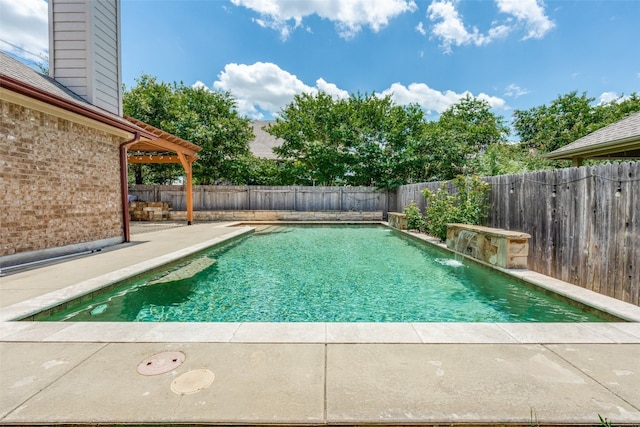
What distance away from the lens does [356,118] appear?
52.8 feet

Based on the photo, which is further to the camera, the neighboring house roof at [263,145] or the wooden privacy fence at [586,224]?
the neighboring house roof at [263,145]

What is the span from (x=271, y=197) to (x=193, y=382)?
553 inches

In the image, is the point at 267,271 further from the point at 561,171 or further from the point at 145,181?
the point at 145,181

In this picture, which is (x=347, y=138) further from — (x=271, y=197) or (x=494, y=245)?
(x=494, y=245)

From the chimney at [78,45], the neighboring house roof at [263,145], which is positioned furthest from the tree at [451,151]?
the chimney at [78,45]

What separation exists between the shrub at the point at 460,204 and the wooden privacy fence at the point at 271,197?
675 cm

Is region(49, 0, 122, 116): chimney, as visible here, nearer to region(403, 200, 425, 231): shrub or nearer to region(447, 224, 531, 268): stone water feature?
region(447, 224, 531, 268): stone water feature

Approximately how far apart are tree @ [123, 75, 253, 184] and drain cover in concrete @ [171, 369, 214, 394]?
14.4 meters

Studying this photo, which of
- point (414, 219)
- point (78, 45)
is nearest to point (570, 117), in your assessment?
point (414, 219)

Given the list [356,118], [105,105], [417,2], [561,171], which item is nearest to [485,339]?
[561,171]

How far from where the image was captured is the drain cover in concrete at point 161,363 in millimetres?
1989

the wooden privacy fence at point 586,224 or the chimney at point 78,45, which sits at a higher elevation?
the chimney at point 78,45

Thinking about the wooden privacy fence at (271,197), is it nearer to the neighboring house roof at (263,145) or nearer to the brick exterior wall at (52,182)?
the neighboring house roof at (263,145)

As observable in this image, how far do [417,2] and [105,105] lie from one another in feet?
38.0
